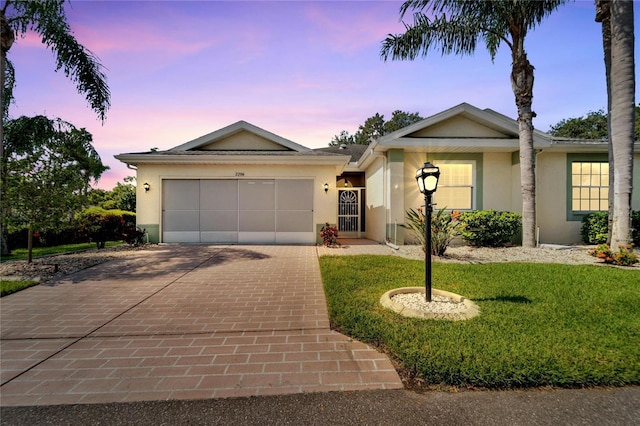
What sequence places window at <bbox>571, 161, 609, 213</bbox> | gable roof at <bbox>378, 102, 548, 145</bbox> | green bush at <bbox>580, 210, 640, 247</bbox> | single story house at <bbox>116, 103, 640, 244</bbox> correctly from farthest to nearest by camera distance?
window at <bbox>571, 161, 609, 213</bbox> → single story house at <bbox>116, 103, 640, 244</bbox> → gable roof at <bbox>378, 102, 548, 145</bbox> → green bush at <bbox>580, 210, 640, 247</bbox>

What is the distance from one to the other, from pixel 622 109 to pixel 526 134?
2042 mm

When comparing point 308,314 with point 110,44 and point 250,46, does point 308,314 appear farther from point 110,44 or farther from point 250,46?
point 110,44

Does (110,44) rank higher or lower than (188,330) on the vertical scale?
higher

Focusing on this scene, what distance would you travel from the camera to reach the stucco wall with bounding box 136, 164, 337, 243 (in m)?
10.7

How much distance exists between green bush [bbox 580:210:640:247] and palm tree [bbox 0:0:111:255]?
17.3m

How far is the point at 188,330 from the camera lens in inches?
138

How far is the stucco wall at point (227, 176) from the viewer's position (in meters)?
10.7

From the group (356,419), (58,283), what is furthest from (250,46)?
(356,419)

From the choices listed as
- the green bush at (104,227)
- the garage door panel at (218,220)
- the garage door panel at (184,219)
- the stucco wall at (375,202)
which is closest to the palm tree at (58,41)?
the green bush at (104,227)

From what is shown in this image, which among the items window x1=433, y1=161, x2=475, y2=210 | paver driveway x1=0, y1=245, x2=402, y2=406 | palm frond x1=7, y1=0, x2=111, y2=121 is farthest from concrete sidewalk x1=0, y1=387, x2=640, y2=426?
palm frond x1=7, y1=0, x2=111, y2=121

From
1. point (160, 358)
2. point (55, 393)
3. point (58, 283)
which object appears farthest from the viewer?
point (58, 283)

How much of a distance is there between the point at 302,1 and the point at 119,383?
8.62 meters

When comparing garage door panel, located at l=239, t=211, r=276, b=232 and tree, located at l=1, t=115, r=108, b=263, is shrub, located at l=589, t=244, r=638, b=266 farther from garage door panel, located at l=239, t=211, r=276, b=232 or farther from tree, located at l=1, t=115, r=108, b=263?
tree, located at l=1, t=115, r=108, b=263

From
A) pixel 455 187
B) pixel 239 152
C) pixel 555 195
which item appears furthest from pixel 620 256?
pixel 239 152
